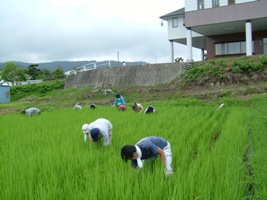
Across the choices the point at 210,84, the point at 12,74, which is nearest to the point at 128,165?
the point at 210,84

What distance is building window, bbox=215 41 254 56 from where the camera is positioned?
63.3 feet

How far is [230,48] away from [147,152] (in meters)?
17.6

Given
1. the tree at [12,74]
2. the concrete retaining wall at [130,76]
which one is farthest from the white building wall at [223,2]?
the tree at [12,74]

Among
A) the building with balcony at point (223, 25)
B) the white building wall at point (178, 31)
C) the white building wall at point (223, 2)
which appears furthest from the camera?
the white building wall at point (178, 31)

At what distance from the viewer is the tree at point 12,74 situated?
128 feet

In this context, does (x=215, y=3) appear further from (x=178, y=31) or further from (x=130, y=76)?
(x=130, y=76)

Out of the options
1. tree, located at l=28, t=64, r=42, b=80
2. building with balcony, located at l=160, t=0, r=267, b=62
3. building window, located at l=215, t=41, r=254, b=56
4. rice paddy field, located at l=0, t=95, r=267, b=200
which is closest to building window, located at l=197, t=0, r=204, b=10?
building with balcony, located at l=160, t=0, r=267, b=62

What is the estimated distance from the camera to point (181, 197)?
8.08 ft

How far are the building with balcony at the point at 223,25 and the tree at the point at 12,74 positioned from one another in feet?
75.5

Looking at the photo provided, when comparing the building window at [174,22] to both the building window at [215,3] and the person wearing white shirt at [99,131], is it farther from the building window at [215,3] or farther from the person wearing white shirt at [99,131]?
the person wearing white shirt at [99,131]

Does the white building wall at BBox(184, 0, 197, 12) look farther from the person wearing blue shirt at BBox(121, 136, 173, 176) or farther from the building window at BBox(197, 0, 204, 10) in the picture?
the person wearing blue shirt at BBox(121, 136, 173, 176)

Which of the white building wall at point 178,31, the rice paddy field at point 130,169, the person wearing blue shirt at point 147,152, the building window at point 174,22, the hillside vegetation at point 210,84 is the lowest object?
the rice paddy field at point 130,169

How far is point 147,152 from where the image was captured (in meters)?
3.49

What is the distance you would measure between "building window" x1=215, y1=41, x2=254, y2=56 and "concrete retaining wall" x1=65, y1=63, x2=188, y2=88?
14.7 feet
